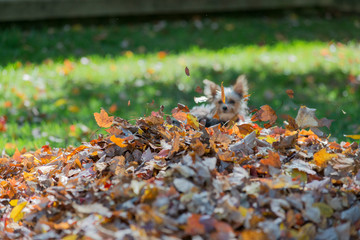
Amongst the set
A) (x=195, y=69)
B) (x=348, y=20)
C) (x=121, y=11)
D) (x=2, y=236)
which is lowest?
(x=2, y=236)

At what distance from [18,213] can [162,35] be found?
7.61 m

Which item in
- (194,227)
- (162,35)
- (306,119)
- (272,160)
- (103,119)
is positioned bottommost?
(194,227)

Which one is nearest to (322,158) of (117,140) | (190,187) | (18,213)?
(190,187)

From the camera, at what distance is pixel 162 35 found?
9711mm

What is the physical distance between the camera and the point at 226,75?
729 centimetres

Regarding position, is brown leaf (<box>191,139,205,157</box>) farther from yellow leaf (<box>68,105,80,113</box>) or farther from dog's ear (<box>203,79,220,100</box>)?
yellow leaf (<box>68,105,80,113</box>)

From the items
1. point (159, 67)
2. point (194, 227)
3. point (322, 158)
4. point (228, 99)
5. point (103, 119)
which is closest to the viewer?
point (194, 227)

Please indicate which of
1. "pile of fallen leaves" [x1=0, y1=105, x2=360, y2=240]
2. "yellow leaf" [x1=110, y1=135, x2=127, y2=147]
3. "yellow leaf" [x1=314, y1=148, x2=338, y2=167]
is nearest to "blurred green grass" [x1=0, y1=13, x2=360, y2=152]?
"pile of fallen leaves" [x1=0, y1=105, x2=360, y2=240]

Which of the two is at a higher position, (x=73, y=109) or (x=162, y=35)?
(x=162, y=35)

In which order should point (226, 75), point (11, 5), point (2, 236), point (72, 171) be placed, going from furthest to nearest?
point (11, 5), point (226, 75), point (72, 171), point (2, 236)

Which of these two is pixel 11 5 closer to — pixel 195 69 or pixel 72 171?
pixel 195 69

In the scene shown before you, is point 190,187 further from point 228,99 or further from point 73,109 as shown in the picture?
point 73,109

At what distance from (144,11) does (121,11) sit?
1.72 feet

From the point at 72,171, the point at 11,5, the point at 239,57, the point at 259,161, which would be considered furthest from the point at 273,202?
the point at 11,5
